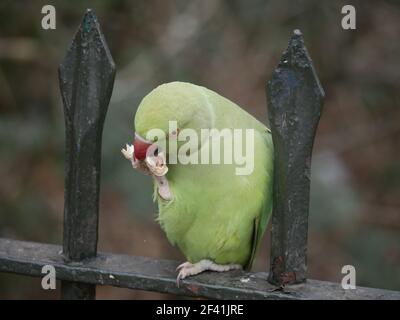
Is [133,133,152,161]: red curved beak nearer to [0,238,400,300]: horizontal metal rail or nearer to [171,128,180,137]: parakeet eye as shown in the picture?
[171,128,180,137]: parakeet eye

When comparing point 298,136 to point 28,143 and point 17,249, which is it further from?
point 28,143

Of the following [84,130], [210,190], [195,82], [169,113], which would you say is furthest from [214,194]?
[195,82]

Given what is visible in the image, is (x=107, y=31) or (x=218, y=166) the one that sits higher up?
(x=107, y=31)

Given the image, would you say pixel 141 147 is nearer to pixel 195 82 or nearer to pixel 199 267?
pixel 199 267

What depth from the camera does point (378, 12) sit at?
4.24m

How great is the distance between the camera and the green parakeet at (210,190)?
1862 mm

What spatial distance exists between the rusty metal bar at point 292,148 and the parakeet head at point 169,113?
30 cm

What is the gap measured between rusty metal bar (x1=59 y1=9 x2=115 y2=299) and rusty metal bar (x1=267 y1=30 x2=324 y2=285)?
45cm

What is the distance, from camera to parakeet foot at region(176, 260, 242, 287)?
5.85 feet

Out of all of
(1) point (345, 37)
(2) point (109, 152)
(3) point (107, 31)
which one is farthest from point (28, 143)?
(1) point (345, 37)

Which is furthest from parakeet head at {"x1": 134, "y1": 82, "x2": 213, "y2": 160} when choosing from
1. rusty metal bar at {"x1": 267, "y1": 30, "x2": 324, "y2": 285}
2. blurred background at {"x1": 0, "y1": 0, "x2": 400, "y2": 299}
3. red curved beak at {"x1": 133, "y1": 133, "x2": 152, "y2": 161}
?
blurred background at {"x1": 0, "y1": 0, "x2": 400, "y2": 299}

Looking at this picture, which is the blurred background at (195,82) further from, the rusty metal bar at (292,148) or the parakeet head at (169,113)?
the rusty metal bar at (292,148)

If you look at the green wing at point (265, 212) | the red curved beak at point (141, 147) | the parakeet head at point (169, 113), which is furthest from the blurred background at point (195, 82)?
the red curved beak at point (141, 147)

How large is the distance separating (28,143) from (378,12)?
2288mm
